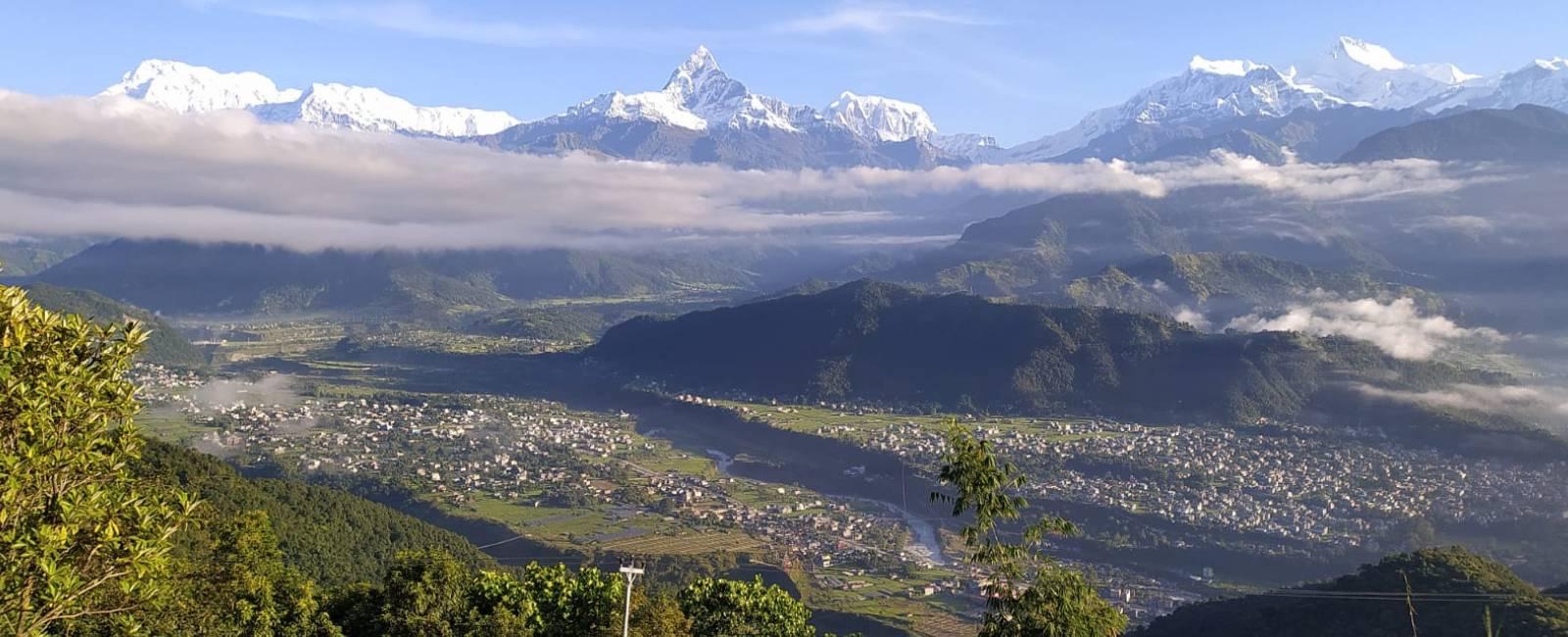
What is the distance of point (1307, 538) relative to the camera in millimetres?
79500

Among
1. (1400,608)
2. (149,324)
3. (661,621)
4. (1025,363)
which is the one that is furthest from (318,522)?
(149,324)

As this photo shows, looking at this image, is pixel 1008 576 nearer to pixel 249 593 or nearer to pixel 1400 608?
pixel 249 593

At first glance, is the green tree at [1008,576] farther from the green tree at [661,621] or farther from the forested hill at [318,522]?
the forested hill at [318,522]

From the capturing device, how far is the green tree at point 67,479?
938 cm

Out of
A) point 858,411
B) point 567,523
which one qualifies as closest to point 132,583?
point 567,523

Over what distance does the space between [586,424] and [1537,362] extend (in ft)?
557

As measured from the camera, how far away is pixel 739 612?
27.2 metres

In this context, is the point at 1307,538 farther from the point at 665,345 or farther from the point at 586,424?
the point at 665,345

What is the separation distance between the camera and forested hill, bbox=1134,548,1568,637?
41.6 metres

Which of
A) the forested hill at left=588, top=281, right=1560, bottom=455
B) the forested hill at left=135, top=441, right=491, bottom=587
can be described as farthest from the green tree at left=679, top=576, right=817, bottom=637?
the forested hill at left=588, top=281, right=1560, bottom=455

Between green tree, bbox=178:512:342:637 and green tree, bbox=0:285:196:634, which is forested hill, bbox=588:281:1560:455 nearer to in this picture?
green tree, bbox=178:512:342:637

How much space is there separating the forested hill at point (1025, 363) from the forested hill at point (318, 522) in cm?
10225

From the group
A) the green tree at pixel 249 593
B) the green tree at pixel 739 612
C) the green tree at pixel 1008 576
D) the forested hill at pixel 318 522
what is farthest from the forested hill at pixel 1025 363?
the green tree at pixel 249 593

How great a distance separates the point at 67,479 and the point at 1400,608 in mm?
51298
